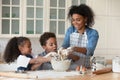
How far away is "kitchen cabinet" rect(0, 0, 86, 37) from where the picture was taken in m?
2.88

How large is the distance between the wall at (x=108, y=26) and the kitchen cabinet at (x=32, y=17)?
12.2 inches

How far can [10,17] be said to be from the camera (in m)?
2.87

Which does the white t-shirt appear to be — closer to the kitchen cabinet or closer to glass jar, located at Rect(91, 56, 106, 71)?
glass jar, located at Rect(91, 56, 106, 71)

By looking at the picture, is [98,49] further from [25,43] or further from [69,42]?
[25,43]

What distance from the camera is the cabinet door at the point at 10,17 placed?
287 cm

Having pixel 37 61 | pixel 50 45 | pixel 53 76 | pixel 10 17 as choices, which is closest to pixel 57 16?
pixel 10 17

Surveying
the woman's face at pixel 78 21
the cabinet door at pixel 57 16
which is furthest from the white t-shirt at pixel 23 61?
the cabinet door at pixel 57 16

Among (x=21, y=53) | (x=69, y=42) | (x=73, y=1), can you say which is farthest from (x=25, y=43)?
(x=73, y=1)

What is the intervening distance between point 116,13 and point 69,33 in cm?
127

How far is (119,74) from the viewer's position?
1.54 m

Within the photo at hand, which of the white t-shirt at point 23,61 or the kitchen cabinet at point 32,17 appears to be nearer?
the white t-shirt at point 23,61

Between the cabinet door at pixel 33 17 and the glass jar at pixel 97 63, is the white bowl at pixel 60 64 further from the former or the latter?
the cabinet door at pixel 33 17

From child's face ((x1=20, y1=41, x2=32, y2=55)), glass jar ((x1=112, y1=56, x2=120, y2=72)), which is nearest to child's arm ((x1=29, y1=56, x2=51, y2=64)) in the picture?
child's face ((x1=20, y1=41, x2=32, y2=55))

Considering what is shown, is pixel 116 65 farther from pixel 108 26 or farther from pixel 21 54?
pixel 108 26
